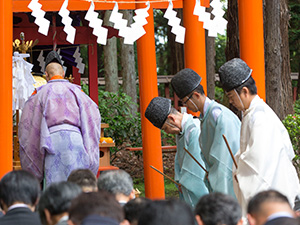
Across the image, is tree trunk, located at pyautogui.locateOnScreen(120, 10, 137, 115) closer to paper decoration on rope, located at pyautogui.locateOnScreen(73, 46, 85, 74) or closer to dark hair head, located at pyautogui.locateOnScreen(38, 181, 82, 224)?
paper decoration on rope, located at pyautogui.locateOnScreen(73, 46, 85, 74)

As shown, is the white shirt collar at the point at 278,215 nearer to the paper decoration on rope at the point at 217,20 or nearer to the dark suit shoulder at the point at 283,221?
the dark suit shoulder at the point at 283,221

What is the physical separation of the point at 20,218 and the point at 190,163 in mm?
2586

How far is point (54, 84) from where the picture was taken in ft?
20.3

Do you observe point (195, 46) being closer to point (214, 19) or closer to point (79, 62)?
point (214, 19)

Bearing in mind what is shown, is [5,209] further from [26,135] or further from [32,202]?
[26,135]

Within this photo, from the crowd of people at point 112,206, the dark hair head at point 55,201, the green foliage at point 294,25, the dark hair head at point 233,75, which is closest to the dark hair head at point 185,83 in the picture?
the dark hair head at point 233,75

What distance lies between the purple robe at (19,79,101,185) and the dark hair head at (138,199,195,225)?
325 cm

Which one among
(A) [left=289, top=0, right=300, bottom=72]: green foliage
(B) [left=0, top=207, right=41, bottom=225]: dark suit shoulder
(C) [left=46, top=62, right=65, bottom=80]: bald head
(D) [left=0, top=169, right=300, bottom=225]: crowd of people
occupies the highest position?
(A) [left=289, top=0, right=300, bottom=72]: green foliage

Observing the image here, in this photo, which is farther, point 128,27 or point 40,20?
point 128,27

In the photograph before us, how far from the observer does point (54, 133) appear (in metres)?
6.05

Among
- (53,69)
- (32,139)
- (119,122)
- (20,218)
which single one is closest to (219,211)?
(20,218)

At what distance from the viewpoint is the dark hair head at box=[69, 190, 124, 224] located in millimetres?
2809

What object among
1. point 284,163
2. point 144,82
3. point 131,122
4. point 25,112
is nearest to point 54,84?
point 25,112

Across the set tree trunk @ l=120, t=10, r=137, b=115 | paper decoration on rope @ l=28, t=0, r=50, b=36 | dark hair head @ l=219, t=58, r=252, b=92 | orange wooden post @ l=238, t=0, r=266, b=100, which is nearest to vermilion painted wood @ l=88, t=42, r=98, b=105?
paper decoration on rope @ l=28, t=0, r=50, b=36
